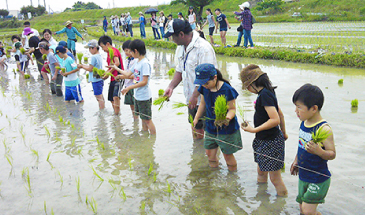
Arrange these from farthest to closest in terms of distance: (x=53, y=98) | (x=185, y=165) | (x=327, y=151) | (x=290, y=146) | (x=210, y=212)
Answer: (x=53, y=98)
(x=290, y=146)
(x=185, y=165)
(x=210, y=212)
(x=327, y=151)

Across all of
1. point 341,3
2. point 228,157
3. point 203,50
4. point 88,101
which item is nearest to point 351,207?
point 228,157

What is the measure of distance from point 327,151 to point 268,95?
76 cm

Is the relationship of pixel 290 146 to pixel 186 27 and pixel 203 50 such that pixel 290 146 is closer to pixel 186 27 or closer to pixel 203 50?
pixel 203 50

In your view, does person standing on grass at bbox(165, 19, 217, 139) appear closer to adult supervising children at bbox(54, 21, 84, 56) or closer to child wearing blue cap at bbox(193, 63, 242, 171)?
child wearing blue cap at bbox(193, 63, 242, 171)

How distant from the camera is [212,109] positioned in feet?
11.8

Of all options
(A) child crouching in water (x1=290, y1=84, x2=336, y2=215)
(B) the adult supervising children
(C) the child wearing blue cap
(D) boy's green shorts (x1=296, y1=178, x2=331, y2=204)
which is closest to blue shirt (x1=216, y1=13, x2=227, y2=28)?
(B) the adult supervising children

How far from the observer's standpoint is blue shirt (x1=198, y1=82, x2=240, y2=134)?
3.46 metres

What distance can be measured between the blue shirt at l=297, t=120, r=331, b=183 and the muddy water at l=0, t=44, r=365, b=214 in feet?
2.40

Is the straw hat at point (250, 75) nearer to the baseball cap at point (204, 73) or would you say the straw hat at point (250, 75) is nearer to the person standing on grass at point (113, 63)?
the baseball cap at point (204, 73)

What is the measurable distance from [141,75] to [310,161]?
303 centimetres

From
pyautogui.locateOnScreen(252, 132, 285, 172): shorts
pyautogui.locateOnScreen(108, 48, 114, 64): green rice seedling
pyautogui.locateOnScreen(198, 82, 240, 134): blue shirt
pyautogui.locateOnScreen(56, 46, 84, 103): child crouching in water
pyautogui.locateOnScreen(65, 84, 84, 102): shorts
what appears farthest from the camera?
pyautogui.locateOnScreen(65, 84, 84, 102): shorts

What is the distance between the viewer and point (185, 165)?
14.2 ft

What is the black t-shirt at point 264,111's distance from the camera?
9.80ft

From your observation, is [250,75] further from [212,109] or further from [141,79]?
[141,79]
